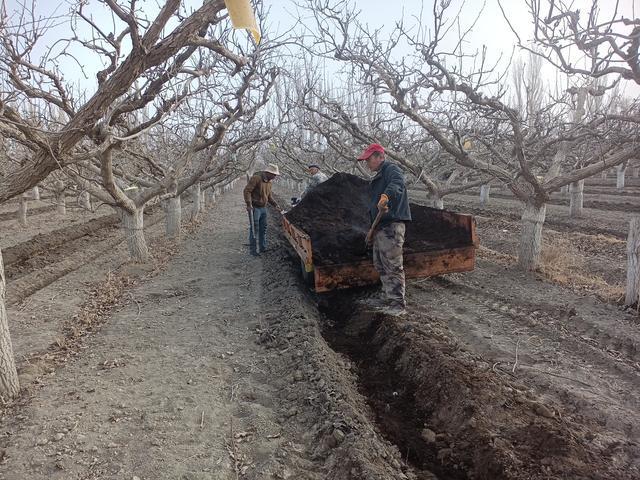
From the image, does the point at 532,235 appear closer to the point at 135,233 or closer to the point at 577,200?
the point at 135,233

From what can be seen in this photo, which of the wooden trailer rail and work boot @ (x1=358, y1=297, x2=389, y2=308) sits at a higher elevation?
the wooden trailer rail

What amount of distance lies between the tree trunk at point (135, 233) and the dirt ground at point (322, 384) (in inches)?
63.2

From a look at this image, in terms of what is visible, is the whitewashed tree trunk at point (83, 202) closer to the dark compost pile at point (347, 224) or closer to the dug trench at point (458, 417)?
the dark compost pile at point (347, 224)

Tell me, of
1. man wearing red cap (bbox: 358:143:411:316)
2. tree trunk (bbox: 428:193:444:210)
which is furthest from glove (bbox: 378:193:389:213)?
tree trunk (bbox: 428:193:444:210)

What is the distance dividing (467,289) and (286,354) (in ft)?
10.5

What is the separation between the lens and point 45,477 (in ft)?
8.03

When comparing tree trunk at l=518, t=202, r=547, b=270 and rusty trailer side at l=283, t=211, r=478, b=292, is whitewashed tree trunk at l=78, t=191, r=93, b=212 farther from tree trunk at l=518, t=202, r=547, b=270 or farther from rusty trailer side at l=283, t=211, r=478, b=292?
tree trunk at l=518, t=202, r=547, b=270

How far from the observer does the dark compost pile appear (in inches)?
238

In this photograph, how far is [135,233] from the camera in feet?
26.5

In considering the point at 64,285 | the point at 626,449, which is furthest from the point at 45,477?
the point at 64,285

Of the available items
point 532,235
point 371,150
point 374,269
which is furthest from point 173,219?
point 532,235

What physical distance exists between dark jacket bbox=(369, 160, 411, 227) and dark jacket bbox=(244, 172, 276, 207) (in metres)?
4.16

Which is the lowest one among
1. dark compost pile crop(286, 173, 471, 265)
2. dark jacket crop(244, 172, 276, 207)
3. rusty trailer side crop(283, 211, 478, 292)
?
rusty trailer side crop(283, 211, 478, 292)

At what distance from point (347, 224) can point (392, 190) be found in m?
2.30
